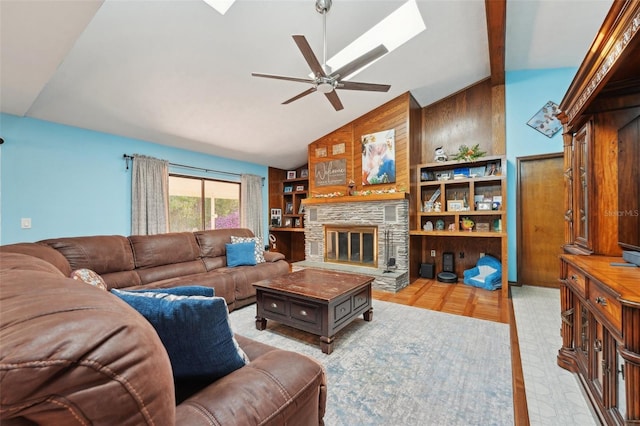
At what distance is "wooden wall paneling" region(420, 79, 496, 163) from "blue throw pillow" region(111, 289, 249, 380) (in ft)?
15.4

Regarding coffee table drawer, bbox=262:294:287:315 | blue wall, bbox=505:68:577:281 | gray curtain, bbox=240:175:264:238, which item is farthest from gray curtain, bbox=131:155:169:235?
blue wall, bbox=505:68:577:281

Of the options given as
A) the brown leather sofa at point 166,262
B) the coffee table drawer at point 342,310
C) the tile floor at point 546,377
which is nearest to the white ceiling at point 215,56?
the brown leather sofa at point 166,262

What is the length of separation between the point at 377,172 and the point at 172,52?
3259mm

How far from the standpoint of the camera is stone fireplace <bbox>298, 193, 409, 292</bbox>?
14.0ft

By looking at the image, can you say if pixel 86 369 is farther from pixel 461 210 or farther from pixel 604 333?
pixel 461 210

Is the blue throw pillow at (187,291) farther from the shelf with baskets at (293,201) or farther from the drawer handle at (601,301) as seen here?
the shelf with baskets at (293,201)

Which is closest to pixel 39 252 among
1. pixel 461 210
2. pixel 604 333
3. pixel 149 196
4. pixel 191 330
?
pixel 191 330

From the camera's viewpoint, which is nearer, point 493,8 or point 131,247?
point 493,8

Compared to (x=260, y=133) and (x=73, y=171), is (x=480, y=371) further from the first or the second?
(x=73, y=171)

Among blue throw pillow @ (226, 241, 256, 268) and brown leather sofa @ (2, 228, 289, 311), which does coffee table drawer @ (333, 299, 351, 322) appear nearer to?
brown leather sofa @ (2, 228, 289, 311)

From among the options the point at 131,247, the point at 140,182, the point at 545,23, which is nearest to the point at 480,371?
the point at 131,247

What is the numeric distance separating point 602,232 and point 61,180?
5.28 m

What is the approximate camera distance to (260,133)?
182 inches

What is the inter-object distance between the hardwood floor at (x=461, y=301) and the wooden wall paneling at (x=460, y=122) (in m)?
2.16
